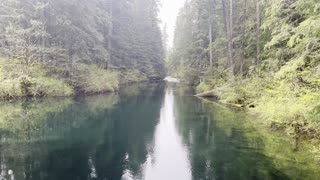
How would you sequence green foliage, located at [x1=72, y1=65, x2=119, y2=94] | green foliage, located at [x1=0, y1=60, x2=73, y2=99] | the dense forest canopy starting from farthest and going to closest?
green foliage, located at [x1=72, y1=65, x2=119, y2=94], the dense forest canopy, green foliage, located at [x1=0, y1=60, x2=73, y2=99]

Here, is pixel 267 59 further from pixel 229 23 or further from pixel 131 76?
pixel 131 76

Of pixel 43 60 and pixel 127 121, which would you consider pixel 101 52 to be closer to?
pixel 43 60

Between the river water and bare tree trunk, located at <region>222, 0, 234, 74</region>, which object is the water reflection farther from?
bare tree trunk, located at <region>222, 0, 234, 74</region>

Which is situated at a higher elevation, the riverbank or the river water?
the riverbank

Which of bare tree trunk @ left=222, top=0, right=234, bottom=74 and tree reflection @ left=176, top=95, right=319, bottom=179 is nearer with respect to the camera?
tree reflection @ left=176, top=95, right=319, bottom=179

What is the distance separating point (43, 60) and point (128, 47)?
2121 centimetres

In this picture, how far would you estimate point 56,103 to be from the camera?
80.4 feet

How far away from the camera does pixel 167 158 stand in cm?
1137

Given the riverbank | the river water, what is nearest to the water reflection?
the river water

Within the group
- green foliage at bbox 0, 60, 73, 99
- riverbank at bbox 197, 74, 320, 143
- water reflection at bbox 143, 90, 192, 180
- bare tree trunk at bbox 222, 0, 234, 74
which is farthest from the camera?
bare tree trunk at bbox 222, 0, 234, 74

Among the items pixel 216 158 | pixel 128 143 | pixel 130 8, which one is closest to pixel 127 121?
pixel 128 143

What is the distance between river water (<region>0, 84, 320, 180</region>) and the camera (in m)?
9.58

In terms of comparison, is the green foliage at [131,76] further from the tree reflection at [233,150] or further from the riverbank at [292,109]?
the tree reflection at [233,150]

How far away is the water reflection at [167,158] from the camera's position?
31.9ft
